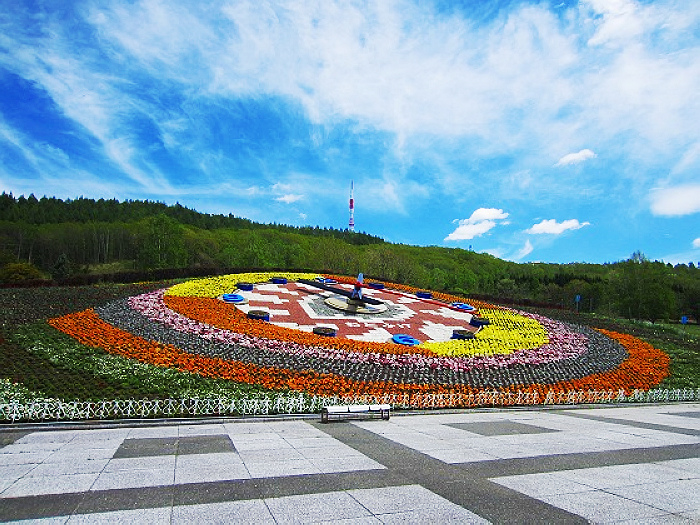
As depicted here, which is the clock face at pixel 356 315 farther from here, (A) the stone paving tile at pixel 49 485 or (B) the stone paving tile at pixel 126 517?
(B) the stone paving tile at pixel 126 517

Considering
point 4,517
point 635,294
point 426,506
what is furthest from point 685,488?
point 635,294

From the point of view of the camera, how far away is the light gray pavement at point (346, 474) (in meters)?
5.65

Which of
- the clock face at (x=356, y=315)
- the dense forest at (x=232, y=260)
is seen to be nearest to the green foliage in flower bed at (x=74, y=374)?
the clock face at (x=356, y=315)

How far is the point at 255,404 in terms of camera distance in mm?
13570

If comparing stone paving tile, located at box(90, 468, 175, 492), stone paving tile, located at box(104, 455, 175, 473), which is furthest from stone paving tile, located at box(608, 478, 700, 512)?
stone paving tile, located at box(104, 455, 175, 473)

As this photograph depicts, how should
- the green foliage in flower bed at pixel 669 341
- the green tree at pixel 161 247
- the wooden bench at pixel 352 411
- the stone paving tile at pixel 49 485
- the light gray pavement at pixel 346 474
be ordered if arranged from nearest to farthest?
the light gray pavement at pixel 346 474 < the stone paving tile at pixel 49 485 < the wooden bench at pixel 352 411 < the green foliage in flower bed at pixel 669 341 < the green tree at pixel 161 247

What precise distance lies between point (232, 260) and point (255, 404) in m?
69.5

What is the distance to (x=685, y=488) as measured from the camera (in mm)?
6703

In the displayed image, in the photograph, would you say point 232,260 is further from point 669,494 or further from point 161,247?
point 669,494

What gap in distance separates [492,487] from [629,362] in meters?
22.6

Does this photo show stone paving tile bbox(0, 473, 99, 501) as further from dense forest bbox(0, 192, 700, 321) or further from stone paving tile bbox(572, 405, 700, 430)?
dense forest bbox(0, 192, 700, 321)

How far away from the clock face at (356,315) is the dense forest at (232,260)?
37.2 ft

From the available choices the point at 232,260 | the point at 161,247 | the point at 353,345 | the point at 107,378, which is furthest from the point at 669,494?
the point at 232,260

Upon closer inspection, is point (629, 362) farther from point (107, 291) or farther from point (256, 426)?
point (107, 291)
